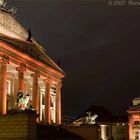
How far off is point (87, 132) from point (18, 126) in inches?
802

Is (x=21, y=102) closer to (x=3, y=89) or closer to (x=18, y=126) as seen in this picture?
(x=18, y=126)

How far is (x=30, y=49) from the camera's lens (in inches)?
1854

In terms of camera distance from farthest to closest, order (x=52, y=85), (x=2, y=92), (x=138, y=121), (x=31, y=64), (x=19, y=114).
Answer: (x=138, y=121)
(x=52, y=85)
(x=31, y=64)
(x=2, y=92)
(x=19, y=114)

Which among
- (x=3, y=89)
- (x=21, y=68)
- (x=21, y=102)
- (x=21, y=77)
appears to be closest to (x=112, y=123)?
(x=21, y=77)

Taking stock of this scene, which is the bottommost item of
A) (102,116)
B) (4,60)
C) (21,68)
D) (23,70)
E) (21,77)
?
(102,116)

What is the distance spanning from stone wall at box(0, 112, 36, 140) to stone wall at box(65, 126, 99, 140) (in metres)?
18.8

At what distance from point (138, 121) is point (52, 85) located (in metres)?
45.0

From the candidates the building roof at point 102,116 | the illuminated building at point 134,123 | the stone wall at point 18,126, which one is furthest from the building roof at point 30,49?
the illuminated building at point 134,123

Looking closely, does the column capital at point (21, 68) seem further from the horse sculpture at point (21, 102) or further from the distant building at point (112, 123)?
the distant building at point (112, 123)

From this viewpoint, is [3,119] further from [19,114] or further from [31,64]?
[31,64]

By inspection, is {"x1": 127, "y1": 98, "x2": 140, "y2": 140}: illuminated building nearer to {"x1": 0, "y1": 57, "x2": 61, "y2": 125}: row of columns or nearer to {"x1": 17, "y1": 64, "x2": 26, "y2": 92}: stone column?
{"x1": 0, "y1": 57, "x2": 61, "y2": 125}: row of columns

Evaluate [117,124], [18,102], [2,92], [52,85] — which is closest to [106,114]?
[117,124]

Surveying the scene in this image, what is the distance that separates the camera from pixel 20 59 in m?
43.9

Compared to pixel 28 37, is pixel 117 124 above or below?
below
